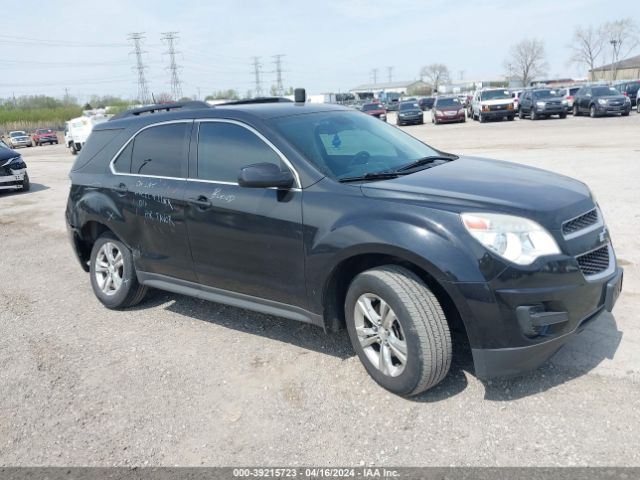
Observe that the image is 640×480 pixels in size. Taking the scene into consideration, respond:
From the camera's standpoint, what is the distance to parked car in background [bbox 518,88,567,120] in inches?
1200

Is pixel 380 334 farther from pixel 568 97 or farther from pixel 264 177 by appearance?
pixel 568 97

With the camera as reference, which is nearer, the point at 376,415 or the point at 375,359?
the point at 376,415

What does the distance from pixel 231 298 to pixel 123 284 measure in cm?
146

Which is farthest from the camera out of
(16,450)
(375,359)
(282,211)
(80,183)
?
(80,183)

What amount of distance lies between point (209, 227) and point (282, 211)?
74 centimetres

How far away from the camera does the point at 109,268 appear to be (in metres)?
5.57

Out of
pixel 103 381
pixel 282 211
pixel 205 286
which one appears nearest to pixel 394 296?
pixel 282 211

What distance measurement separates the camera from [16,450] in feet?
11.1

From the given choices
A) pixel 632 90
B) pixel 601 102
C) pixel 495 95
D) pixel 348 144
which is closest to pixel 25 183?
pixel 348 144

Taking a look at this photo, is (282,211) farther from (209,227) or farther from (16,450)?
(16,450)

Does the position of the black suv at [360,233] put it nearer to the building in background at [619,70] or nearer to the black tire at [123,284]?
the black tire at [123,284]

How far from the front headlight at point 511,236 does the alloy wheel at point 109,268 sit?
3.46m

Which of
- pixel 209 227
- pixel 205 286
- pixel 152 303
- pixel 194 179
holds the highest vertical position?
pixel 194 179


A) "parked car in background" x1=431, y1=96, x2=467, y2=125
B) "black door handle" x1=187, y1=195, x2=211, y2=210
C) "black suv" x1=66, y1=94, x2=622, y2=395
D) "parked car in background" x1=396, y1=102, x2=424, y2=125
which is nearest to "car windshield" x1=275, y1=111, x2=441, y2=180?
"black suv" x1=66, y1=94, x2=622, y2=395
